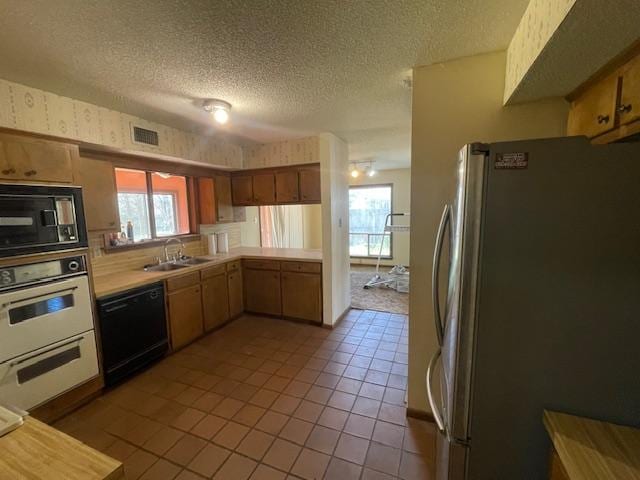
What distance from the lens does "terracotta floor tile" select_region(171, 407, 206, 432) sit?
6.47 feet

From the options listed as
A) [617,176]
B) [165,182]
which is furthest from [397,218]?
[617,176]

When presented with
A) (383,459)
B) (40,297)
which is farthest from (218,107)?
(383,459)

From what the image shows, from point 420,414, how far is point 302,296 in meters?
1.91

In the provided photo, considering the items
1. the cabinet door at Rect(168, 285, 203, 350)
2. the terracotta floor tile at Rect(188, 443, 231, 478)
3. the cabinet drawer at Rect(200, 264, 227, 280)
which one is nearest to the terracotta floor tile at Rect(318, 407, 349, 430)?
the terracotta floor tile at Rect(188, 443, 231, 478)

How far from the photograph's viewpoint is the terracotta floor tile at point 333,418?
1966 mm

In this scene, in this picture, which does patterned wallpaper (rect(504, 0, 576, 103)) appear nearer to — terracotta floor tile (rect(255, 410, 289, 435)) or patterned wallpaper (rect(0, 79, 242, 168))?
terracotta floor tile (rect(255, 410, 289, 435))

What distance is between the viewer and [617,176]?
0.95 meters

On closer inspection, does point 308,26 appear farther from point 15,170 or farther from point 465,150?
point 15,170

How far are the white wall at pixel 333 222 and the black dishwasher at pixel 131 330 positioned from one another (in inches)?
69.9

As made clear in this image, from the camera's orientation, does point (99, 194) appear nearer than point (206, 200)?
Yes

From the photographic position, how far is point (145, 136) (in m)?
2.70

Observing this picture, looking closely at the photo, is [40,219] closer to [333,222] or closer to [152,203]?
[152,203]

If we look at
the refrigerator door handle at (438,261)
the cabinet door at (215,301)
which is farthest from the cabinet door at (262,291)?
the refrigerator door handle at (438,261)

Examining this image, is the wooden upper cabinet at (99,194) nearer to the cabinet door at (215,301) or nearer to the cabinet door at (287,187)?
the cabinet door at (215,301)
